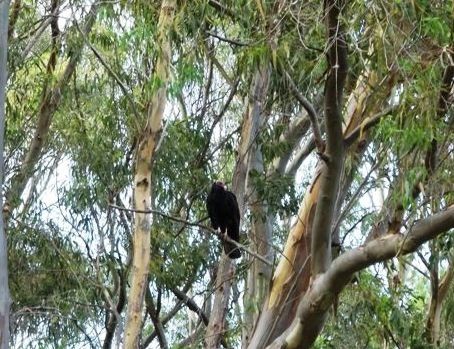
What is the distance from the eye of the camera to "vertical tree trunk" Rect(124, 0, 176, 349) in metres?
5.12

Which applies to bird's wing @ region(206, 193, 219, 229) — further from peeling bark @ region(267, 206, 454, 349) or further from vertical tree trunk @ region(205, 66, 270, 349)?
peeling bark @ region(267, 206, 454, 349)

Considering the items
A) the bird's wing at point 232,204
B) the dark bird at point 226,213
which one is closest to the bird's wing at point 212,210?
the dark bird at point 226,213

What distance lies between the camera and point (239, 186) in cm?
659

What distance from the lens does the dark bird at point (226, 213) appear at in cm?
625

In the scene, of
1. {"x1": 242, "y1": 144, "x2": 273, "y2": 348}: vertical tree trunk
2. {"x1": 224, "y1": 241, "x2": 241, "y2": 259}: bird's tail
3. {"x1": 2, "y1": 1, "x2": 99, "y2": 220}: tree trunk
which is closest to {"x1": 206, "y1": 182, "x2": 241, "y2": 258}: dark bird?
{"x1": 224, "y1": 241, "x2": 241, "y2": 259}: bird's tail

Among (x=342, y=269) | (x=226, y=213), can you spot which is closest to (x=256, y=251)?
(x=226, y=213)

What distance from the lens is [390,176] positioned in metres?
4.88

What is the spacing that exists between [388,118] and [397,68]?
1.00 ft

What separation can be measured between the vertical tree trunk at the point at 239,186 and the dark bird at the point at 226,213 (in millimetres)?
88

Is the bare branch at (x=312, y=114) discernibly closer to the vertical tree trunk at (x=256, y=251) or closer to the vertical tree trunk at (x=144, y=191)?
the vertical tree trunk at (x=144, y=191)

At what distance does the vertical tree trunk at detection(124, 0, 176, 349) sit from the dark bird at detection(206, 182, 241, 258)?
865 mm

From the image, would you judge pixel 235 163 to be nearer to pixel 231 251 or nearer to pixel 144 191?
pixel 231 251

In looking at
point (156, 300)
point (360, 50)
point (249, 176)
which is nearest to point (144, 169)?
point (249, 176)

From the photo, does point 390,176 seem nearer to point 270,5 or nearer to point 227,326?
point 270,5
